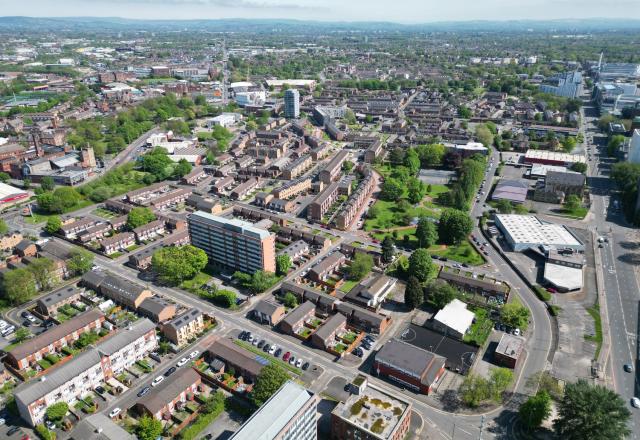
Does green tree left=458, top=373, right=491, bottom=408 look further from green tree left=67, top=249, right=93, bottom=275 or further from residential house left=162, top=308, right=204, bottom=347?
green tree left=67, top=249, right=93, bottom=275

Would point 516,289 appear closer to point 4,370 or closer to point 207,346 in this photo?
point 207,346

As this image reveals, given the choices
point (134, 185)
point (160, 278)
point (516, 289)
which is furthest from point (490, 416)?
point (134, 185)

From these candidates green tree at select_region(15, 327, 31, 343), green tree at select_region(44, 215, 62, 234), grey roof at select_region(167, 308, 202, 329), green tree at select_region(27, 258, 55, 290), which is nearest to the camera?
grey roof at select_region(167, 308, 202, 329)

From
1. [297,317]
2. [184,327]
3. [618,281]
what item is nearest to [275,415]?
[297,317]

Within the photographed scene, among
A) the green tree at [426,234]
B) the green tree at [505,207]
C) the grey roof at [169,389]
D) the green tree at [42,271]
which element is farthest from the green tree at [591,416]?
the green tree at [42,271]

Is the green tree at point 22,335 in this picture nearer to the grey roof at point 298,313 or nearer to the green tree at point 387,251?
the grey roof at point 298,313

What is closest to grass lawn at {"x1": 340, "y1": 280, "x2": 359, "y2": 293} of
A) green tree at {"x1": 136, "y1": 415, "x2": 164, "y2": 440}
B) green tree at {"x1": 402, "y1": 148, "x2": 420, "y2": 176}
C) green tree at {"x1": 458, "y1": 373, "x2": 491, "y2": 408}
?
green tree at {"x1": 458, "y1": 373, "x2": 491, "y2": 408}
